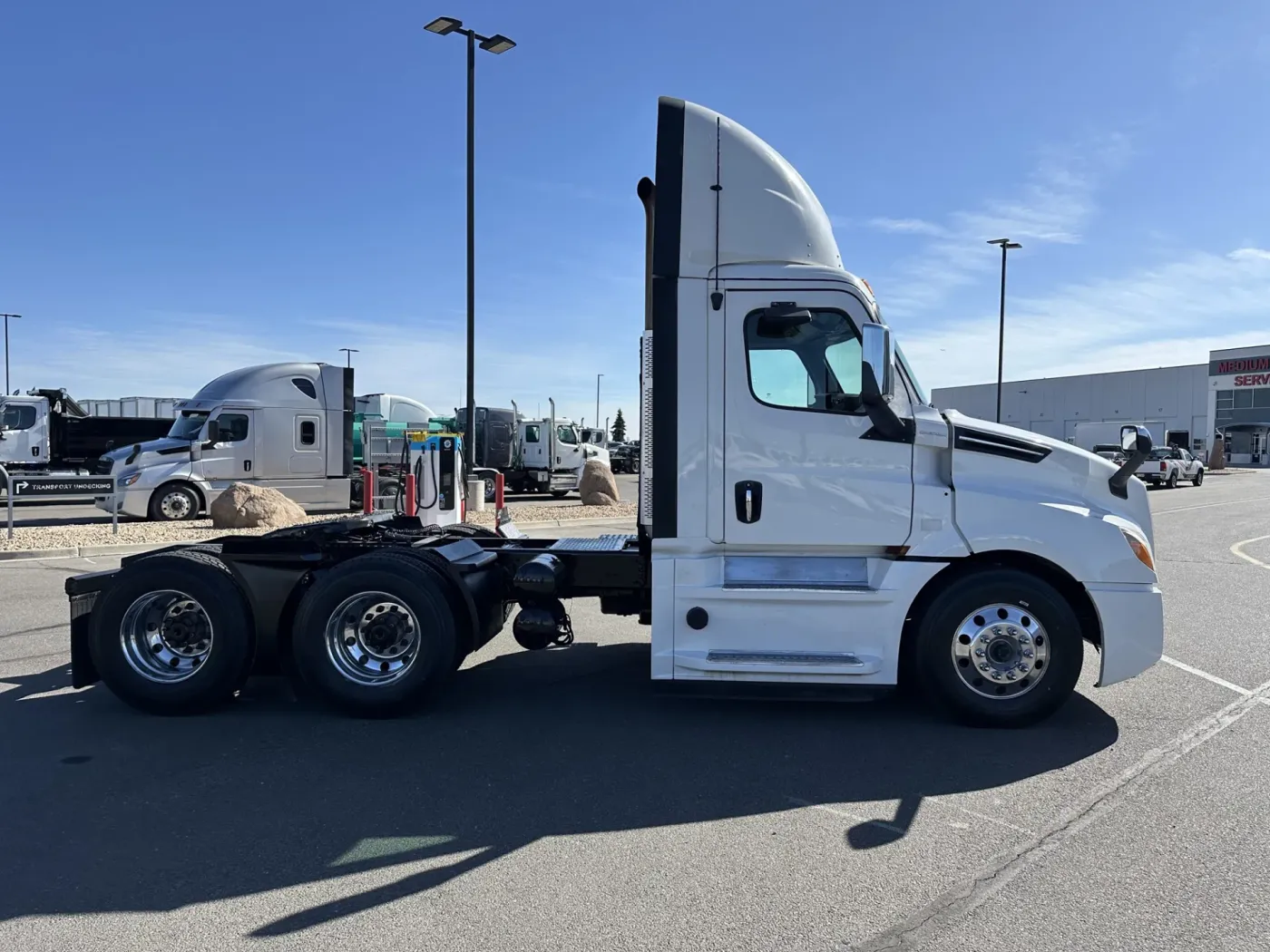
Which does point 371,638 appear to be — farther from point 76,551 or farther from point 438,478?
point 76,551

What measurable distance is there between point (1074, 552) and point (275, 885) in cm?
445

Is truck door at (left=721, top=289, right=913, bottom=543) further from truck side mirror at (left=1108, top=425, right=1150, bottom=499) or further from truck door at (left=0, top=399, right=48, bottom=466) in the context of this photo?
truck door at (left=0, top=399, right=48, bottom=466)

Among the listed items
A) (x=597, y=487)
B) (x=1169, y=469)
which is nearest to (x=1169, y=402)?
(x=1169, y=469)

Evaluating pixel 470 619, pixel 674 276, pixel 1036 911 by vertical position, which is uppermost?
pixel 674 276

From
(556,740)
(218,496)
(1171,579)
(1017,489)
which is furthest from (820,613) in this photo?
(218,496)

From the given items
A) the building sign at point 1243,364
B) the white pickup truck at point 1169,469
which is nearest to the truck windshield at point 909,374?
the white pickup truck at point 1169,469

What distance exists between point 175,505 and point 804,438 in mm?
15667

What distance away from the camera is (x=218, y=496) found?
1719 cm

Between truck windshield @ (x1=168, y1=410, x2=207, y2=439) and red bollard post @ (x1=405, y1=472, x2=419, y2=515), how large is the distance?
6192 millimetres

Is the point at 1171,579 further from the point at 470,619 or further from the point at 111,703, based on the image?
the point at 111,703

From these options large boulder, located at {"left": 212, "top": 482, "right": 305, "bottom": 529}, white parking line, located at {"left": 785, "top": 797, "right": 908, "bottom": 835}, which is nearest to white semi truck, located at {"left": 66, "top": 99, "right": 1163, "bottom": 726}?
white parking line, located at {"left": 785, "top": 797, "right": 908, "bottom": 835}

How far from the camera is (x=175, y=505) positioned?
57.6ft

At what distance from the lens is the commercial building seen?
235 feet

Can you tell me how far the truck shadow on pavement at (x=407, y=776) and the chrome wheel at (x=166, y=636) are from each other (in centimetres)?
32
